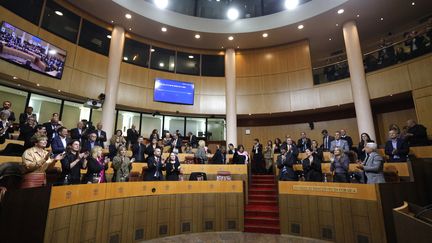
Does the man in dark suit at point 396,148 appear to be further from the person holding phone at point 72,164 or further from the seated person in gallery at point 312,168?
the person holding phone at point 72,164

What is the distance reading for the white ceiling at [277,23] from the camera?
8.17 metres

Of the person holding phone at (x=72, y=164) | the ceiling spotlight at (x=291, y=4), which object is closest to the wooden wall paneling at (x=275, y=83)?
the ceiling spotlight at (x=291, y=4)

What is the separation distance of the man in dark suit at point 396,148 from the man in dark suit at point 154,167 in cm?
521

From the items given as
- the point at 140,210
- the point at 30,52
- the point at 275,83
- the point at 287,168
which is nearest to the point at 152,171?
the point at 140,210

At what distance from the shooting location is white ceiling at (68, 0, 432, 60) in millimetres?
8172

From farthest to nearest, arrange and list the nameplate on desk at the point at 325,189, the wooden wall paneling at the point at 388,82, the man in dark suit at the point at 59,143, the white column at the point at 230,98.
Result: the white column at the point at 230,98
the wooden wall paneling at the point at 388,82
the man in dark suit at the point at 59,143
the nameplate on desk at the point at 325,189

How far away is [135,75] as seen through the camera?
31.4ft

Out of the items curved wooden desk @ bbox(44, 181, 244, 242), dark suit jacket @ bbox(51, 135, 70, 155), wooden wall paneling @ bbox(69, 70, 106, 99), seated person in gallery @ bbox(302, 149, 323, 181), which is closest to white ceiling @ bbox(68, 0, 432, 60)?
wooden wall paneling @ bbox(69, 70, 106, 99)

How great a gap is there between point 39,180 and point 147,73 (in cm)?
740

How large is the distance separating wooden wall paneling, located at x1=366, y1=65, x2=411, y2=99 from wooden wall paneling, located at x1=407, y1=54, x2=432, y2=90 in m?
0.13

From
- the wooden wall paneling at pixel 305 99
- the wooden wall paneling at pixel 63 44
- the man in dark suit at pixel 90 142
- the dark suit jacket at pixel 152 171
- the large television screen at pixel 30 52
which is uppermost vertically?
the wooden wall paneling at pixel 63 44

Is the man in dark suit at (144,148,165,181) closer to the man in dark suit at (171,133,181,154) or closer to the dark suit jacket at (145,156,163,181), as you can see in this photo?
the dark suit jacket at (145,156,163,181)

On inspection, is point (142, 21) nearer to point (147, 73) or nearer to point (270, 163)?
point (147, 73)

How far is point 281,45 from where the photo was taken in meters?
10.6
